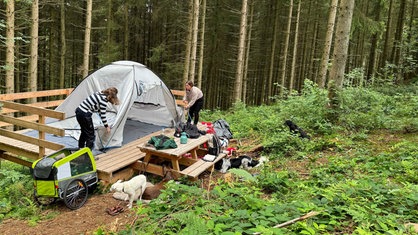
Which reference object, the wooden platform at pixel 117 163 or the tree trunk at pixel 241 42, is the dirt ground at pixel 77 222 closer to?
the wooden platform at pixel 117 163

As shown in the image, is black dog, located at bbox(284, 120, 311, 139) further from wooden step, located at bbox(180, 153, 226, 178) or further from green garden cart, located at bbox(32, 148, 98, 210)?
green garden cart, located at bbox(32, 148, 98, 210)

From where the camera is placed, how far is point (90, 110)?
232 inches

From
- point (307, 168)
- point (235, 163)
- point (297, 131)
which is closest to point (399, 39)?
point (297, 131)

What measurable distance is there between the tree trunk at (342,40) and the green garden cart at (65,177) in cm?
628

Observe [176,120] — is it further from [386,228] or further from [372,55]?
[372,55]

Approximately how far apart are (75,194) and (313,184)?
12.5 ft

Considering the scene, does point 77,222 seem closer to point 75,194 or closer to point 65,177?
point 75,194

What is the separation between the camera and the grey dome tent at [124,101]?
22.4 feet

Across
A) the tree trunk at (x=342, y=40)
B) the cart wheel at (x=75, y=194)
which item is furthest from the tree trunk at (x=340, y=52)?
the cart wheel at (x=75, y=194)

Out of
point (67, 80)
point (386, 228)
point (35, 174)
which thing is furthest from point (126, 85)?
point (67, 80)

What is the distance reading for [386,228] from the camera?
8.88 feet

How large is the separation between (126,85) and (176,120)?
2.00 m

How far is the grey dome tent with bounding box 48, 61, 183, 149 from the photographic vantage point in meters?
6.82

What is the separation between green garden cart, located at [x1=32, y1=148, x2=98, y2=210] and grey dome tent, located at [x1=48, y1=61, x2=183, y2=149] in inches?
56.5
